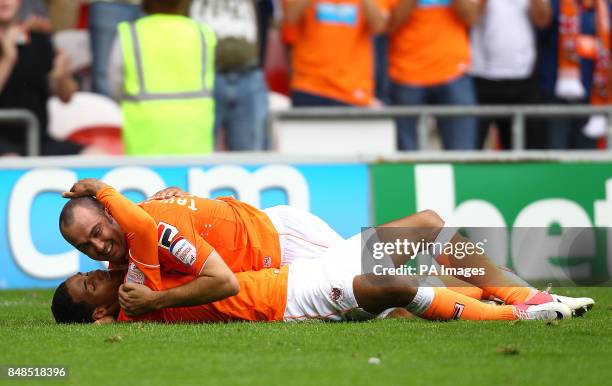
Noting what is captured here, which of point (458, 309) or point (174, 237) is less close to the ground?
point (174, 237)

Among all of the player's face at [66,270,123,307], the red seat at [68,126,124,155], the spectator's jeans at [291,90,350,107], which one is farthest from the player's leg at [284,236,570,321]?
the red seat at [68,126,124,155]

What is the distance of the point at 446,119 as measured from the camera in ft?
44.9

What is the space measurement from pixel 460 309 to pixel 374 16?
5148 millimetres

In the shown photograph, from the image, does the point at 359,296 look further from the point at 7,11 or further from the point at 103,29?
the point at 7,11

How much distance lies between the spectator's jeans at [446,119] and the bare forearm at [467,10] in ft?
1.78

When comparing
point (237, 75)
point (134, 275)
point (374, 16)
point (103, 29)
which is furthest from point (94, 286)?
point (374, 16)

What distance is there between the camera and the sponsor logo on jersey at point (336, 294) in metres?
8.62

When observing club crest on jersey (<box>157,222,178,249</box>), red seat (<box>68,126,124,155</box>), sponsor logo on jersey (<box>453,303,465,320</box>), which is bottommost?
sponsor logo on jersey (<box>453,303,465,320</box>)

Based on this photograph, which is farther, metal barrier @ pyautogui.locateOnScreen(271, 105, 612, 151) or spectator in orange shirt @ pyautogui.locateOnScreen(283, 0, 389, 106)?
spectator in orange shirt @ pyautogui.locateOnScreen(283, 0, 389, 106)

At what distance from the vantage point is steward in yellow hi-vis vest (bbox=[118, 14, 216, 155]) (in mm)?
12266

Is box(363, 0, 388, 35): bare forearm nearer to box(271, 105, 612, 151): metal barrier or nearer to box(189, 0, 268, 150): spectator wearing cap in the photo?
box(271, 105, 612, 151): metal barrier

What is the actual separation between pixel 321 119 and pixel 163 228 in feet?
16.8

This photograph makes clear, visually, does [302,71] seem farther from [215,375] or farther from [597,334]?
[215,375]

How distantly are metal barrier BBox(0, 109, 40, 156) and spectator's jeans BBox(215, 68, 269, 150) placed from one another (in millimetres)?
1623
